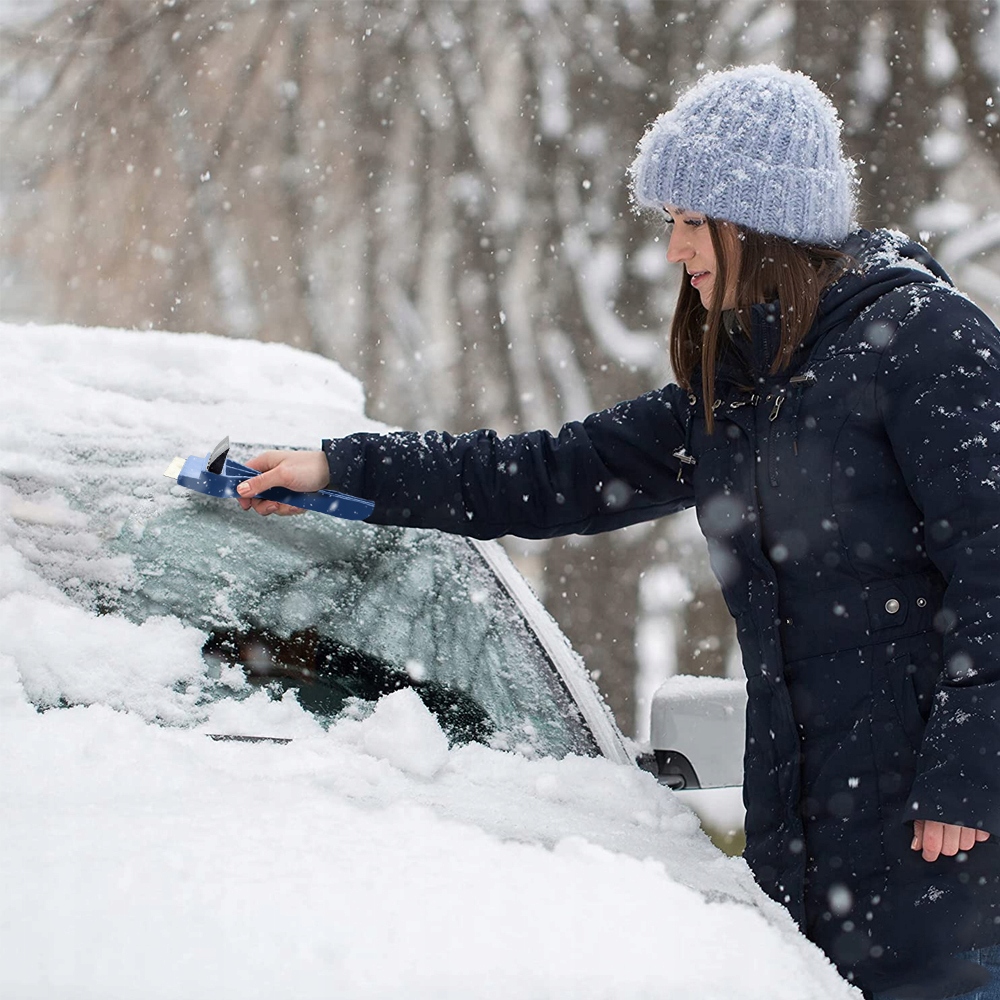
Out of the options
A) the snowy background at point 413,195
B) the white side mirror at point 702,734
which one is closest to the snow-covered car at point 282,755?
the white side mirror at point 702,734

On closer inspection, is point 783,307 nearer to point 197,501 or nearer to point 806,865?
point 806,865

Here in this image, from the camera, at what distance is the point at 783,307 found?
1812 mm

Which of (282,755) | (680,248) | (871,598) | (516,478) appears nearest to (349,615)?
(516,478)

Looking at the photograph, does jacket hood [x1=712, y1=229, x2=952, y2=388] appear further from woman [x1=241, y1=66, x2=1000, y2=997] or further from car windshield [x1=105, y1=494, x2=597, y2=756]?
car windshield [x1=105, y1=494, x2=597, y2=756]

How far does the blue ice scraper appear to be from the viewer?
2.13m

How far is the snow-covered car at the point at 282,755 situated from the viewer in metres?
1.21

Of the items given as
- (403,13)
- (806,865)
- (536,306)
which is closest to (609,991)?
(806,865)

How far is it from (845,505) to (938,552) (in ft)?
0.47

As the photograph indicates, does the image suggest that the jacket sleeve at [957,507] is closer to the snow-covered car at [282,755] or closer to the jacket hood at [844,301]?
the jacket hood at [844,301]

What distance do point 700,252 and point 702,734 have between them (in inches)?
36.3

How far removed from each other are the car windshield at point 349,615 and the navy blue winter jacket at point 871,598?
0.62 m

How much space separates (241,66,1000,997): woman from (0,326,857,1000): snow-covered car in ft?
0.56

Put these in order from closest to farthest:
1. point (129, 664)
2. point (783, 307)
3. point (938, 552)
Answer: point (938, 552) < point (783, 307) < point (129, 664)

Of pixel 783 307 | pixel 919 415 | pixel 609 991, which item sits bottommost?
pixel 609 991
